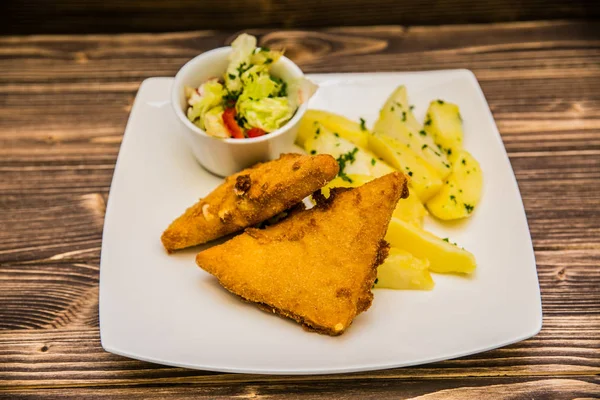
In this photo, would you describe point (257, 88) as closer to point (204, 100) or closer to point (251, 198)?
point (204, 100)

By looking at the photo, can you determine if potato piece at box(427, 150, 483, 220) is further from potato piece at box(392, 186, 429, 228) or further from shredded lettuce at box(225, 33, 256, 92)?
shredded lettuce at box(225, 33, 256, 92)

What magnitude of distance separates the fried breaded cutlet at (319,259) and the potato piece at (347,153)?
28 cm

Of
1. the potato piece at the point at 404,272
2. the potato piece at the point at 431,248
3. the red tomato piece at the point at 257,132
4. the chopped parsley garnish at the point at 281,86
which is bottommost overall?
the potato piece at the point at 404,272

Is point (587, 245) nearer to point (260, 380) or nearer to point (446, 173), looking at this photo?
point (446, 173)

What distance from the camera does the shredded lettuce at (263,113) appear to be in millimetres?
2523

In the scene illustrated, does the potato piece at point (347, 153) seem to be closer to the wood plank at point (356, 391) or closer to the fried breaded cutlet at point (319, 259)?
the fried breaded cutlet at point (319, 259)

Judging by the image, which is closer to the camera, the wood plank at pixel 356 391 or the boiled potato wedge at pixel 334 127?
the wood plank at pixel 356 391

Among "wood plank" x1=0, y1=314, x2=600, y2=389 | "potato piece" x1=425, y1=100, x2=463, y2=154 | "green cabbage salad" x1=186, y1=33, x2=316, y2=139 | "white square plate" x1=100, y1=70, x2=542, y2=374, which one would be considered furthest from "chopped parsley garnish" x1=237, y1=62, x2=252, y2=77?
"wood plank" x1=0, y1=314, x2=600, y2=389

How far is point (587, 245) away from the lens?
104 inches

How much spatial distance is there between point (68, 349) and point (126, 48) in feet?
7.18

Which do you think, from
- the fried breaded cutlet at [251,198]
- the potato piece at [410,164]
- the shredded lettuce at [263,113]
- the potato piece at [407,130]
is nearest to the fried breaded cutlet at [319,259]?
the fried breaded cutlet at [251,198]

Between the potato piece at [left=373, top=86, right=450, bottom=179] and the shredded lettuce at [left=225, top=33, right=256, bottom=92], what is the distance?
705 mm

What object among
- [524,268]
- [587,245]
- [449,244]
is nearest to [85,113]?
[449,244]

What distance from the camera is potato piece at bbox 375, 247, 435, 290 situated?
7.24ft
